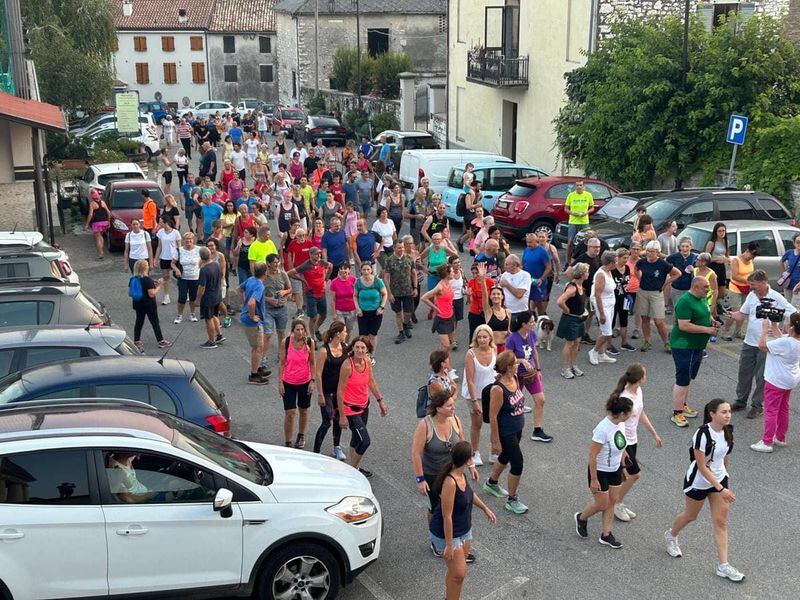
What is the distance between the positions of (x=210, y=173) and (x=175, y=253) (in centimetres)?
1257

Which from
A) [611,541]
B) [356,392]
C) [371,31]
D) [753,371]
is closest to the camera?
[611,541]

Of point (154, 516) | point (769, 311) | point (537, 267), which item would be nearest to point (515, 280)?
point (537, 267)

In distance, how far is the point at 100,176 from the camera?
82.7 feet

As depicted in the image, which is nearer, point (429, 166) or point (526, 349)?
point (526, 349)

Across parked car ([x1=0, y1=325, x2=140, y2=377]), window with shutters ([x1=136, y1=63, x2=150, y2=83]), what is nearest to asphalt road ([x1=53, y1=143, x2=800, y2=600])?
parked car ([x1=0, y1=325, x2=140, y2=377])

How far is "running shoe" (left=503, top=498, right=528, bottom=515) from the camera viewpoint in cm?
915

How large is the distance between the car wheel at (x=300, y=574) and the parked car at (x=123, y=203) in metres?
15.6

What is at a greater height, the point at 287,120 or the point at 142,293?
the point at 287,120

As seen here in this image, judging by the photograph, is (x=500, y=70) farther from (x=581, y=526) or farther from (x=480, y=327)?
(x=581, y=526)

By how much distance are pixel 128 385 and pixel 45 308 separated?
130 inches

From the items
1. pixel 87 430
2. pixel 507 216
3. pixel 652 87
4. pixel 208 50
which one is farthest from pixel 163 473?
pixel 208 50

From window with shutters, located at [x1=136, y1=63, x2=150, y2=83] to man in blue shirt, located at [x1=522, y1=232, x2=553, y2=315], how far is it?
206 ft

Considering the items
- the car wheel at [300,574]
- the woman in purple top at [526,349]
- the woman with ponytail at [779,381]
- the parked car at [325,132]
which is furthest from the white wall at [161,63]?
the car wheel at [300,574]

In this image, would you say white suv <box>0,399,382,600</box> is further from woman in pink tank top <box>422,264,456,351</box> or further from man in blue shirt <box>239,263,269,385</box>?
woman in pink tank top <box>422,264,456,351</box>
